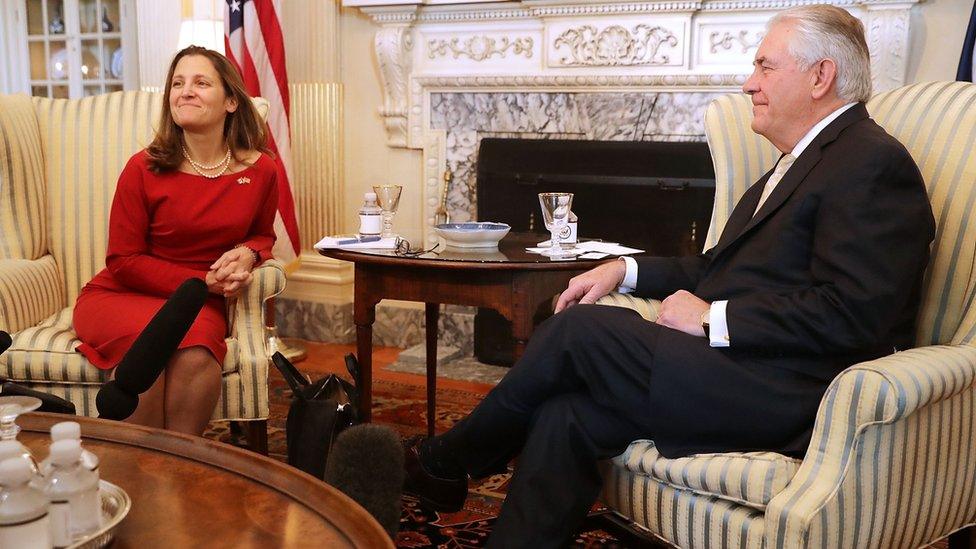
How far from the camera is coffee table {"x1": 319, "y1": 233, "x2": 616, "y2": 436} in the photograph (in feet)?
6.81

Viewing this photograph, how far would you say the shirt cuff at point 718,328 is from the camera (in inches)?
64.4

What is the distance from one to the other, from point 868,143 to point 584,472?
792 millimetres

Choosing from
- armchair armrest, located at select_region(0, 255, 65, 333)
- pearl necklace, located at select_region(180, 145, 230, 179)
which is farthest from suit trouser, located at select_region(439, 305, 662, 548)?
armchair armrest, located at select_region(0, 255, 65, 333)

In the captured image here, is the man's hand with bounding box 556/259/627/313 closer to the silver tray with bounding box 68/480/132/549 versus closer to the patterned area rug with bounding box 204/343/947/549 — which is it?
the patterned area rug with bounding box 204/343/947/549

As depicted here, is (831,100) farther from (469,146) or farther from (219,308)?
(469,146)

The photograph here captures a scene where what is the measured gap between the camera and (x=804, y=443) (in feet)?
4.98

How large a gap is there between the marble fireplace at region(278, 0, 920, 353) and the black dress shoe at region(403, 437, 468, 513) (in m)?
1.94

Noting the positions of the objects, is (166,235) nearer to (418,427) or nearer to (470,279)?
(470,279)

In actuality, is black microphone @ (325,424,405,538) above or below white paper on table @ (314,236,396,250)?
below

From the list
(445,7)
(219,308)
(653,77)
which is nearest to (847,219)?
(219,308)

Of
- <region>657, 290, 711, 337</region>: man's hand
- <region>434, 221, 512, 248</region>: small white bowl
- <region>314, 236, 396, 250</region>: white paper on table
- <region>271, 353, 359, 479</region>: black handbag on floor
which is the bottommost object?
<region>271, 353, 359, 479</region>: black handbag on floor

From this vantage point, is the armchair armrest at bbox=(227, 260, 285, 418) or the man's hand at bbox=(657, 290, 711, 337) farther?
the armchair armrest at bbox=(227, 260, 285, 418)

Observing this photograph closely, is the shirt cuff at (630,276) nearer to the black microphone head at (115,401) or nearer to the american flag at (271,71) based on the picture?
the black microphone head at (115,401)

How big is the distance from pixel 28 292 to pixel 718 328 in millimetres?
1755
